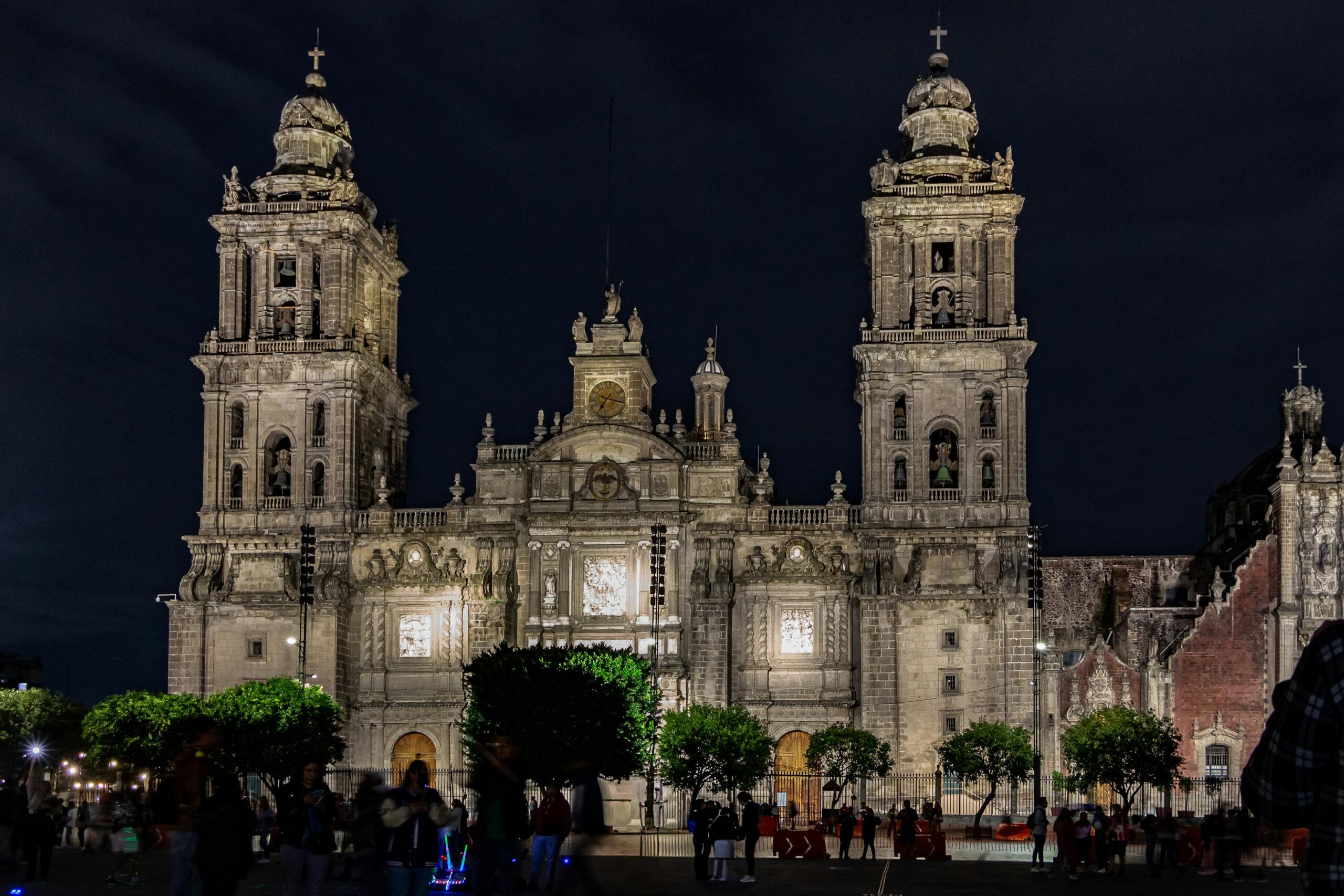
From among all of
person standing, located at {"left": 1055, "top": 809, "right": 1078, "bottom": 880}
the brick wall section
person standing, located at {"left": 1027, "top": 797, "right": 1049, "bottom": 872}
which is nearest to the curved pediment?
the brick wall section

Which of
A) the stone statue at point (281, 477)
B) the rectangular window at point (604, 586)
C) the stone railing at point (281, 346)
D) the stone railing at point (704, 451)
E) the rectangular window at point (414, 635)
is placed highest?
the stone railing at point (281, 346)

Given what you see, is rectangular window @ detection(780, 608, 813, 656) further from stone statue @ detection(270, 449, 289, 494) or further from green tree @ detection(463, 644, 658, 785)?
stone statue @ detection(270, 449, 289, 494)

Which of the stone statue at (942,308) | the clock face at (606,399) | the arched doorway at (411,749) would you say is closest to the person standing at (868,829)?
the clock face at (606,399)

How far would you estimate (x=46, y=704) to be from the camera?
79.5 m

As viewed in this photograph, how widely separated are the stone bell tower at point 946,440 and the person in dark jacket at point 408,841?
49211mm

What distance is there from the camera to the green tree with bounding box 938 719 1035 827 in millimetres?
60312

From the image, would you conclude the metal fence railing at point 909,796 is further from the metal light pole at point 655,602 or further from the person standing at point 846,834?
the person standing at point 846,834

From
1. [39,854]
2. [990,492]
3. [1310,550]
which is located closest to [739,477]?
[990,492]

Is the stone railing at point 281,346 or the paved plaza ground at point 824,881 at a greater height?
the stone railing at point 281,346

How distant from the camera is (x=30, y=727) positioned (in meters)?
78.1

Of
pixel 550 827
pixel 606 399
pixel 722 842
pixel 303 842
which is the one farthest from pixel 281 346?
pixel 303 842

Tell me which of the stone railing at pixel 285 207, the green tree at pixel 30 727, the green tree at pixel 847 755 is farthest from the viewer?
the green tree at pixel 30 727

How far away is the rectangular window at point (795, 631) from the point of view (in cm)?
6844

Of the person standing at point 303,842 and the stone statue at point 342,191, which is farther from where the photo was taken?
the stone statue at point 342,191
